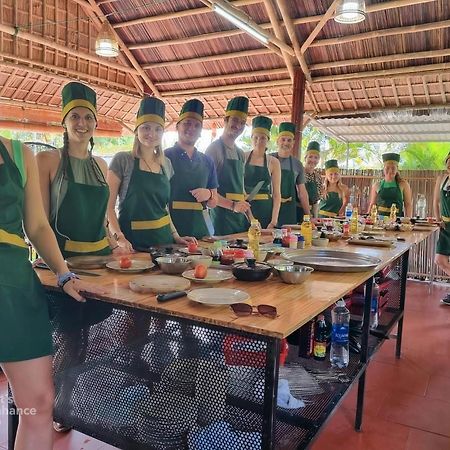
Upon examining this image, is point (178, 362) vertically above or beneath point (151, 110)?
beneath

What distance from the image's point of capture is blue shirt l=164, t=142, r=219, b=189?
304 centimetres

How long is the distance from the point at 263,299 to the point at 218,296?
15 cm

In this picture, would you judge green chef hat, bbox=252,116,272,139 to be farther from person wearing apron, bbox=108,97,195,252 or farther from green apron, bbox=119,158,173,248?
green apron, bbox=119,158,173,248

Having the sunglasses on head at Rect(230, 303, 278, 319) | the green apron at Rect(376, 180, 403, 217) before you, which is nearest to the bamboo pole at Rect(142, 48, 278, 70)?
the green apron at Rect(376, 180, 403, 217)

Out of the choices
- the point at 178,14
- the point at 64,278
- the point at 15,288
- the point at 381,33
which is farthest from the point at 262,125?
the point at 178,14

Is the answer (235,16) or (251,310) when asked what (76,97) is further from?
(235,16)

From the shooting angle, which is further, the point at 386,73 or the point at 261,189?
the point at 386,73

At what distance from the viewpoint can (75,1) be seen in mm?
7730

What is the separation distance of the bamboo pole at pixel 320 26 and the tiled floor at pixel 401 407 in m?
4.04

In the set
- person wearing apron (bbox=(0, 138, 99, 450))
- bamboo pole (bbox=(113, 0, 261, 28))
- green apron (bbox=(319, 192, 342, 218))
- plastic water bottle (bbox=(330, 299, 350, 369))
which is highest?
bamboo pole (bbox=(113, 0, 261, 28))

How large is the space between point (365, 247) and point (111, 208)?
1.55 meters

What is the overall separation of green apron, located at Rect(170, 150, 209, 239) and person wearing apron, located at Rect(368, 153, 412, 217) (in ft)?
12.5

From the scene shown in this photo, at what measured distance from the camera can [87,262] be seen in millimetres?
1786

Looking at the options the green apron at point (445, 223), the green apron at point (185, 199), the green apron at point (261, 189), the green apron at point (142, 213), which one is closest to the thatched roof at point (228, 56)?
the green apron at point (445, 223)
